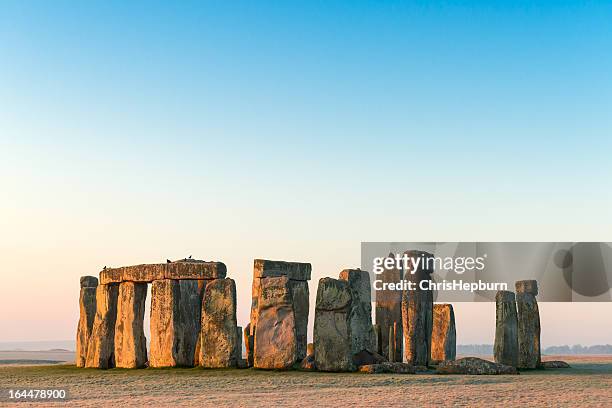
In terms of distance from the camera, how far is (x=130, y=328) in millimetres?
19453

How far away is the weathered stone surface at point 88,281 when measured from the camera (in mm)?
22156

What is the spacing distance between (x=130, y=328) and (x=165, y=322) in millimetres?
1158

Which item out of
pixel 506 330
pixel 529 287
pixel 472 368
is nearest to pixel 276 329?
pixel 472 368

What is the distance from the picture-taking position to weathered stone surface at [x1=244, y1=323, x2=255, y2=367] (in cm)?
1814

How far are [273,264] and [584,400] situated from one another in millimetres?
8906

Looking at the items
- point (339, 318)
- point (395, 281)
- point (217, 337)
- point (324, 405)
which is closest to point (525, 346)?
point (395, 281)

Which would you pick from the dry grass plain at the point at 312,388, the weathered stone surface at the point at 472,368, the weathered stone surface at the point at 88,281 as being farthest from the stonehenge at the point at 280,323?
the dry grass plain at the point at 312,388

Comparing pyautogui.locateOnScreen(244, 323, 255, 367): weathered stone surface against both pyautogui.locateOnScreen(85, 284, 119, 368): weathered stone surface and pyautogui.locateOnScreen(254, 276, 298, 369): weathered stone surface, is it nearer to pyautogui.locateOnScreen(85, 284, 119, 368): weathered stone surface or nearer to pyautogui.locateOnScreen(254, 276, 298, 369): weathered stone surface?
pyautogui.locateOnScreen(254, 276, 298, 369): weathered stone surface

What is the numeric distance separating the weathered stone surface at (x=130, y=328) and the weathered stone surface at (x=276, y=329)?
11.5ft

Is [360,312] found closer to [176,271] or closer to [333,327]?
[333,327]

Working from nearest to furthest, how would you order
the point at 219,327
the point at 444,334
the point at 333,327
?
the point at 333,327
the point at 219,327
the point at 444,334

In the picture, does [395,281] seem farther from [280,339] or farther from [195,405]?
[195,405]

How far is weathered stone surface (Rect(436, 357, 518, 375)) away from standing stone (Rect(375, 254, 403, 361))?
3703 millimetres

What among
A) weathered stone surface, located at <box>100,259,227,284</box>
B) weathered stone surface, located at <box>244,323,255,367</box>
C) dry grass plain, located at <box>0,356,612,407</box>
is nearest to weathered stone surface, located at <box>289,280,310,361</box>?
weathered stone surface, located at <box>244,323,255,367</box>
